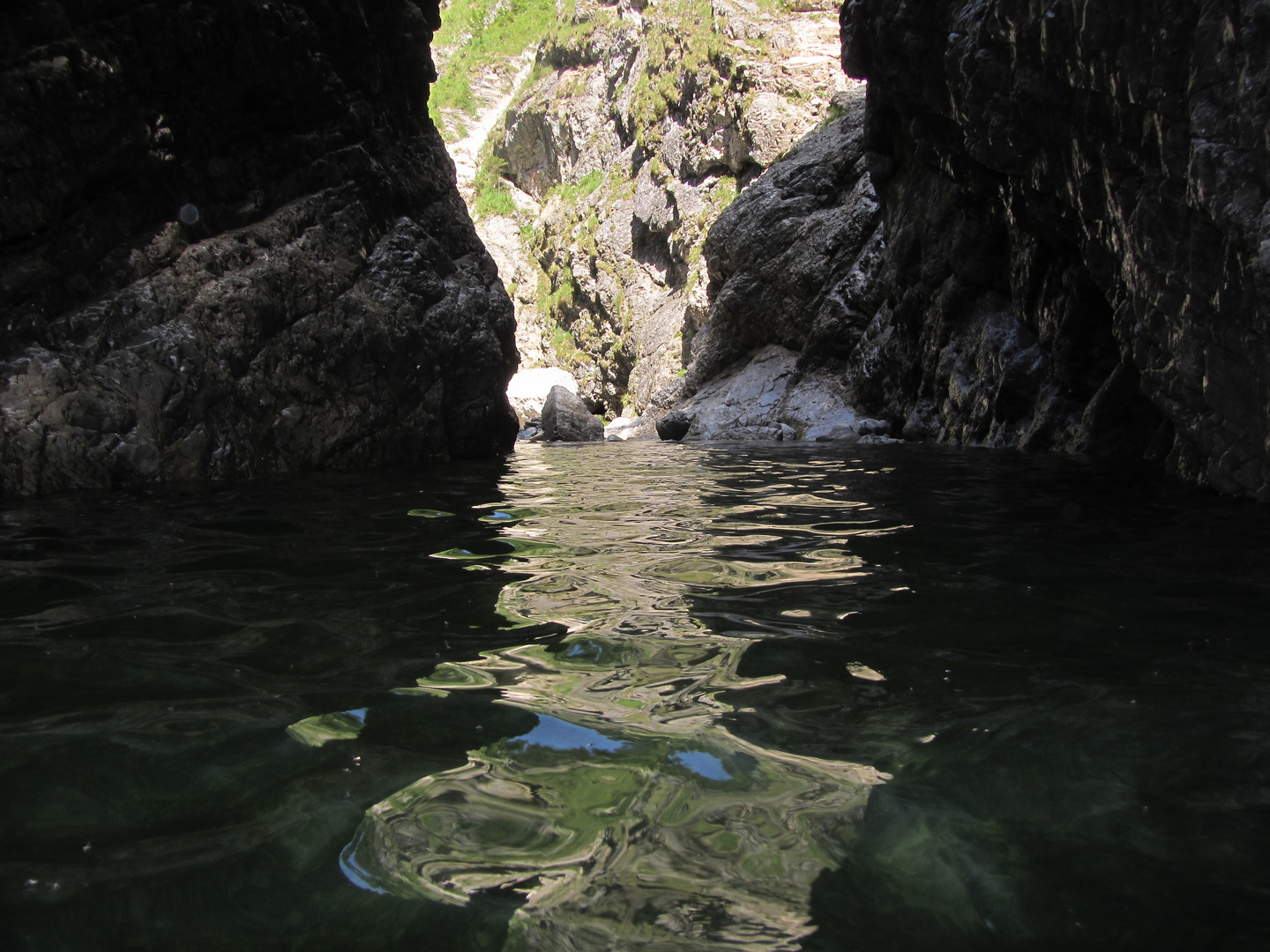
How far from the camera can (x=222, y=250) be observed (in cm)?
706

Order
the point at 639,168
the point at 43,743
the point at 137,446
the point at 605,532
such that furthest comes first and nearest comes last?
the point at 639,168, the point at 137,446, the point at 605,532, the point at 43,743

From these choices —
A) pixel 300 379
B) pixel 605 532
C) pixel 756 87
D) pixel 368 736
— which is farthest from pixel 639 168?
pixel 368 736

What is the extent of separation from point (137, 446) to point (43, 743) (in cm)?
555

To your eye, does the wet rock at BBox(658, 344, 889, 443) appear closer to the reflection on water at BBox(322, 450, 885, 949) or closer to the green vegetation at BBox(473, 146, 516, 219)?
the reflection on water at BBox(322, 450, 885, 949)

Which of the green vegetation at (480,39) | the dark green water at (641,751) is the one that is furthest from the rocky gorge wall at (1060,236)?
the green vegetation at (480,39)

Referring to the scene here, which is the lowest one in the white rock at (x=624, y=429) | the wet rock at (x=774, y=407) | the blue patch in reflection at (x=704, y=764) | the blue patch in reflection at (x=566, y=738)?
the white rock at (x=624, y=429)

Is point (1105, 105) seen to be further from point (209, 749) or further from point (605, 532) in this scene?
point (209, 749)

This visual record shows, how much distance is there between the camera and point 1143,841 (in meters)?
1.16

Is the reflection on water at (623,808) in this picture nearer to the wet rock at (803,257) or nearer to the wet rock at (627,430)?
the wet rock at (803,257)

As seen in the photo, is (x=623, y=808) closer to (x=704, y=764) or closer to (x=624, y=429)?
(x=704, y=764)

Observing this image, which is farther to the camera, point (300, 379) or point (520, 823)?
point (300, 379)

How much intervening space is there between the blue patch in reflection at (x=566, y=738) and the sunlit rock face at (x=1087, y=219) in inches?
154

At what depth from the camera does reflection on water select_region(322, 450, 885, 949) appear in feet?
3.34

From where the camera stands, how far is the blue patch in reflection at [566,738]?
1.48m
